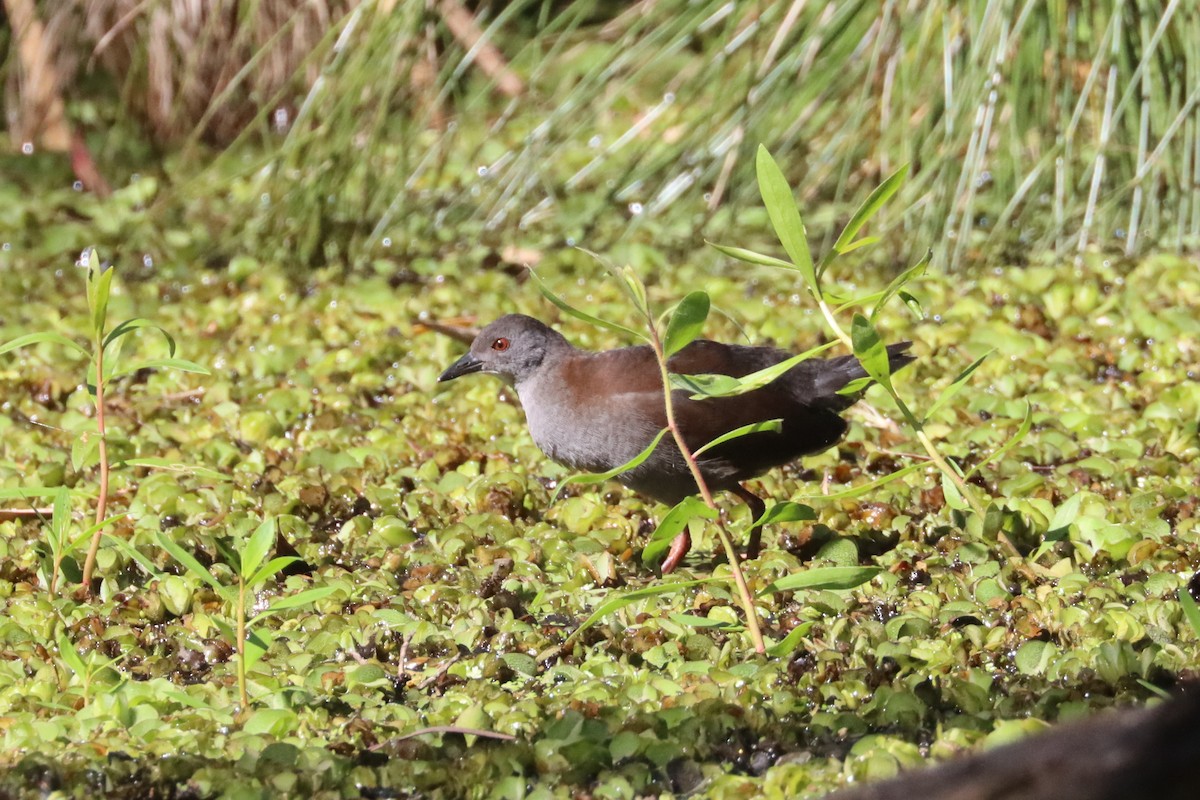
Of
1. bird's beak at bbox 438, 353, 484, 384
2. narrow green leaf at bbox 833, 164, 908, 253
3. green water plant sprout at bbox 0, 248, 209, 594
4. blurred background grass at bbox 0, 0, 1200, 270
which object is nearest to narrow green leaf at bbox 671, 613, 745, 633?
narrow green leaf at bbox 833, 164, 908, 253

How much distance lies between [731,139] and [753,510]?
2684 mm

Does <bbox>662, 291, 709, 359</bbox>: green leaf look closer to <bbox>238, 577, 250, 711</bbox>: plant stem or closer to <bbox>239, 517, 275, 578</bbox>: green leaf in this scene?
<bbox>239, 517, 275, 578</bbox>: green leaf

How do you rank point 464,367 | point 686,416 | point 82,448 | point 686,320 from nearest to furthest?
point 686,320
point 82,448
point 686,416
point 464,367

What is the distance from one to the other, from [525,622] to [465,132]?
487 cm

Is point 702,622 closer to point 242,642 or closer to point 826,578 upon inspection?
point 826,578

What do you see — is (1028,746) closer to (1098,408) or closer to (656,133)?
(1098,408)

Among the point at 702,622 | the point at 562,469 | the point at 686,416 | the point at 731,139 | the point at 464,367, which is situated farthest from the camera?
the point at 731,139

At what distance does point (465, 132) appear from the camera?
7852 mm

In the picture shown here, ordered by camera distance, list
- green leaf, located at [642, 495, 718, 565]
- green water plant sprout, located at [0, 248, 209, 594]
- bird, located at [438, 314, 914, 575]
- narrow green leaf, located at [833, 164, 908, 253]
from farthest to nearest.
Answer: bird, located at [438, 314, 914, 575], green water plant sprout, located at [0, 248, 209, 594], green leaf, located at [642, 495, 718, 565], narrow green leaf, located at [833, 164, 908, 253]

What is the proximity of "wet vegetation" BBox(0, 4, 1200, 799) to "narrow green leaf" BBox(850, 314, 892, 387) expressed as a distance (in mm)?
16

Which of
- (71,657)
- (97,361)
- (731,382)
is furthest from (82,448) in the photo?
(731,382)

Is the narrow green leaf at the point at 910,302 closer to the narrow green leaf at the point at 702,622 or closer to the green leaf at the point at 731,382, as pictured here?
the green leaf at the point at 731,382

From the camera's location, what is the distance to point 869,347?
2.88 metres

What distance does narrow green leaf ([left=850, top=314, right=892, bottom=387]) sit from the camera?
2.84 m
